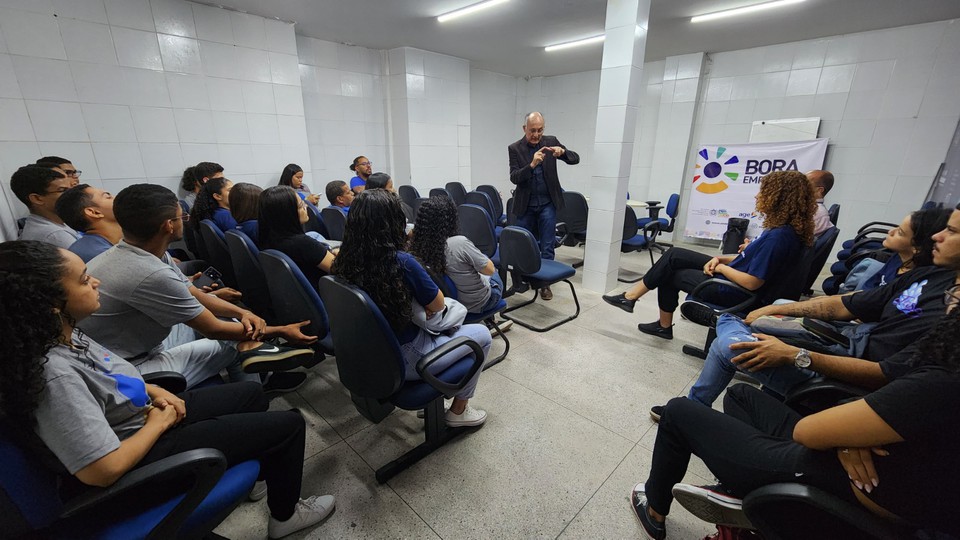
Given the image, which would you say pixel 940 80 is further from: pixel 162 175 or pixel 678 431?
pixel 162 175

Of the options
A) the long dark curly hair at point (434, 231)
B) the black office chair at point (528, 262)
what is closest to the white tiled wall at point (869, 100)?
the black office chair at point (528, 262)

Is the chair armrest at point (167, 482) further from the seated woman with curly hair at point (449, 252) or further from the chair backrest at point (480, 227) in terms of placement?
the chair backrest at point (480, 227)

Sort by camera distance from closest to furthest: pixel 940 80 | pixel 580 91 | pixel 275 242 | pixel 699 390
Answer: pixel 699 390, pixel 275 242, pixel 940 80, pixel 580 91

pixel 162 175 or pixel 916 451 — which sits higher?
pixel 162 175

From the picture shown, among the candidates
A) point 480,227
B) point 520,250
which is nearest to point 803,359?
point 520,250

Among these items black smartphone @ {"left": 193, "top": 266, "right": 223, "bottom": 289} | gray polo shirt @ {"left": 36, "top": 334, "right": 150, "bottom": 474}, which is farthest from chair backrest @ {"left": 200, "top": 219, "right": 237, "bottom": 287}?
gray polo shirt @ {"left": 36, "top": 334, "right": 150, "bottom": 474}

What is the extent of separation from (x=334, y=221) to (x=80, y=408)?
2815 millimetres

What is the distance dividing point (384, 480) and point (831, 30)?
648 cm

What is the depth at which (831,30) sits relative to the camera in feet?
13.9

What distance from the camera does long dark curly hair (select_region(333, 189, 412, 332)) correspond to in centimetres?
135

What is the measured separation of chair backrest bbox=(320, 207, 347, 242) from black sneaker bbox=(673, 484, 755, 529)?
309 cm

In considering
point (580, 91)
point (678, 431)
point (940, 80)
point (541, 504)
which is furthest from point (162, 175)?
point (940, 80)

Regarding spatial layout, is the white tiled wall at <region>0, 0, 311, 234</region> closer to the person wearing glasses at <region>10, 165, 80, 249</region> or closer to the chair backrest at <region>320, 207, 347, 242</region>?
the person wearing glasses at <region>10, 165, 80, 249</region>

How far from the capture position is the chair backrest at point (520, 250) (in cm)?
Result: 258
